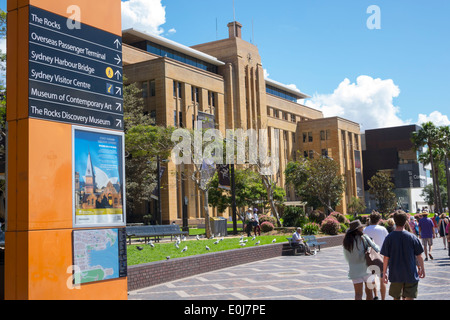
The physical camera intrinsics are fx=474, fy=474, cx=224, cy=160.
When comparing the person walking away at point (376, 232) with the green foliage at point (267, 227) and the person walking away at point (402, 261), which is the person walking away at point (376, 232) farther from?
the green foliage at point (267, 227)

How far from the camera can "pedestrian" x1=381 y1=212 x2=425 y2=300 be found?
21.4 ft

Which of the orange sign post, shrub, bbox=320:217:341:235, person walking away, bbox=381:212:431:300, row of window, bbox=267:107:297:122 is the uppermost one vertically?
row of window, bbox=267:107:297:122

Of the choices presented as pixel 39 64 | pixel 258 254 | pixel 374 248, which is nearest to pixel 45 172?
pixel 39 64

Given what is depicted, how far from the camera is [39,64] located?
647 centimetres

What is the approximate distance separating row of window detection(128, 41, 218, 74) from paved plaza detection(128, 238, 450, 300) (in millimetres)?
42013

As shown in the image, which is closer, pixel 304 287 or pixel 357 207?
pixel 304 287

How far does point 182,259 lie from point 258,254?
5.43 metres

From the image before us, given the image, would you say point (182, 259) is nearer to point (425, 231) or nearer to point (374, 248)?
point (374, 248)

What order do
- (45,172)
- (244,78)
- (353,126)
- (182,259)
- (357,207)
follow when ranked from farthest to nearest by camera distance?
(353,126)
(244,78)
(357,207)
(182,259)
(45,172)

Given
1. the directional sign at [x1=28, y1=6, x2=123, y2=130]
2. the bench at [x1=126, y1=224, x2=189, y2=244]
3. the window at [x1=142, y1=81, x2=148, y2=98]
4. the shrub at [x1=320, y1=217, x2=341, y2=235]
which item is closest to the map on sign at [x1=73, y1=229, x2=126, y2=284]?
the directional sign at [x1=28, y1=6, x2=123, y2=130]

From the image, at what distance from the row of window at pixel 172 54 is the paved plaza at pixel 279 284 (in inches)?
1654

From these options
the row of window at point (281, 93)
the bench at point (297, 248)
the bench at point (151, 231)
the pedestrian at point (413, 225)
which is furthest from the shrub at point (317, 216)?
the row of window at point (281, 93)

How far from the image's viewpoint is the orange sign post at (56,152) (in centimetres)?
623

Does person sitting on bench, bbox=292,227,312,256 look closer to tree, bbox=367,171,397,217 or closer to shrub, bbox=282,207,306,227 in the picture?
shrub, bbox=282,207,306,227
